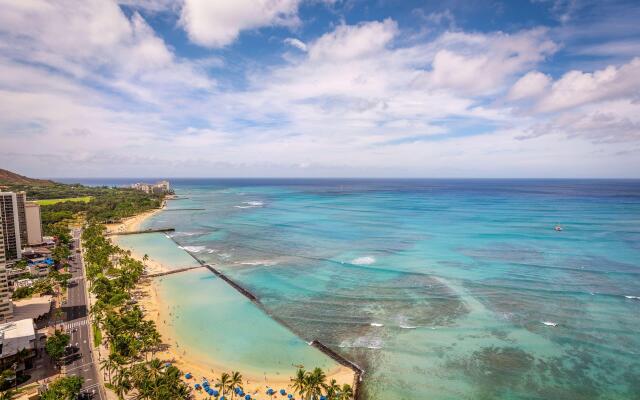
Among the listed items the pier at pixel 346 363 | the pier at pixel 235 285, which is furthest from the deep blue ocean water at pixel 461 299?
the pier at pixel 235 285

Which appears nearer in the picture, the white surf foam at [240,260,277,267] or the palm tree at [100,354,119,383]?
the palm tree at [100,354,119,383]

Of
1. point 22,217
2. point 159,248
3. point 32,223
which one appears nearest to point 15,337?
point 159,248

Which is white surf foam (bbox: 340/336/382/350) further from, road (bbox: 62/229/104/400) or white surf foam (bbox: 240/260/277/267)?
white surf foam (bbox: 240/260/277/267)

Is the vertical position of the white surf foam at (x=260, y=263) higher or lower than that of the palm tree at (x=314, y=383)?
lower

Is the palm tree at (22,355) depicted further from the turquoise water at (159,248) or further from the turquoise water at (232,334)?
the turquoise water at (159,248)

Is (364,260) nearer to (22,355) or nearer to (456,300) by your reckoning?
(456,300)

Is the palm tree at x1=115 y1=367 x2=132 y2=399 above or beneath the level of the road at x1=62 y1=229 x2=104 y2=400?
above

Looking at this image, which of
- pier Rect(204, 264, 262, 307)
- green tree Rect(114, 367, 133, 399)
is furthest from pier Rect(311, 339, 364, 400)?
green tree Rect(114, 367, 133, 399)

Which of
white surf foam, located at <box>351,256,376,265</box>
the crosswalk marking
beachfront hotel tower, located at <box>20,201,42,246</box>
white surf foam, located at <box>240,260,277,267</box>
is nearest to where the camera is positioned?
the crosswalk marking
